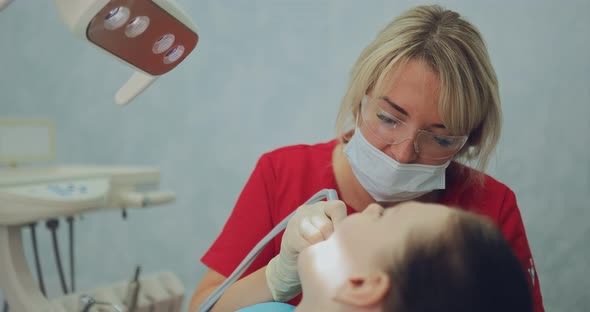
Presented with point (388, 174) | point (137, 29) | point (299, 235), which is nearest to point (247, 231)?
point (388, 174)

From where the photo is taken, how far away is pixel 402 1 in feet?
4.99

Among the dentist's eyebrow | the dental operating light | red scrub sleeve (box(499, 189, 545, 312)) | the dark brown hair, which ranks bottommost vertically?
red scrub sleeve (box(499, 189, 545, 312))

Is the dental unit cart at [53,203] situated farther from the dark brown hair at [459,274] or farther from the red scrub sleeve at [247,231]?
the dark brown hair at [459,274]

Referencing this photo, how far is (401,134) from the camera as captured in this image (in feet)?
3.37

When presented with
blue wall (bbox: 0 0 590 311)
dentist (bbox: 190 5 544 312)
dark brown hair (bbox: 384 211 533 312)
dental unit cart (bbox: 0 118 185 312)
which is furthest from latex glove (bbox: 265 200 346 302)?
blue wall (bbox: 0 0 590 311)

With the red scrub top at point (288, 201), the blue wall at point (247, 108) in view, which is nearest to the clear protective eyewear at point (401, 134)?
the red scrub top at point (288, 201)

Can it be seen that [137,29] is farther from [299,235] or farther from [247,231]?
[247,231]

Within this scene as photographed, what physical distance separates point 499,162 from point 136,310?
3.46 ft

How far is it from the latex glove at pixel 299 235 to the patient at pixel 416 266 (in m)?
0.06

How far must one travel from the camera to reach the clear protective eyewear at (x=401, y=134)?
1.02 meters

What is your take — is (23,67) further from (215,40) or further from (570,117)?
(570,117)

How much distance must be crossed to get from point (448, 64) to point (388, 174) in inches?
8.9

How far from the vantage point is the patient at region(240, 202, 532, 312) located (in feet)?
1.91

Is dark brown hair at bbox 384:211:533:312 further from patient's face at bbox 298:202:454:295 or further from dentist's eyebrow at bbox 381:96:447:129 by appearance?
dentist's eyebrow at bbox 381:96:447:129
